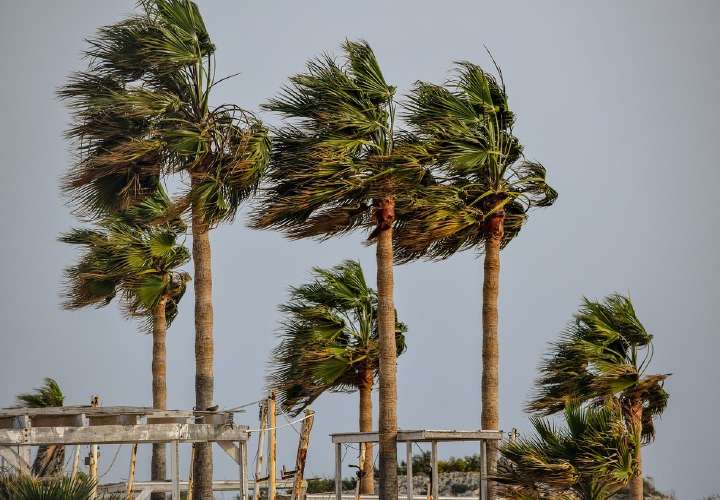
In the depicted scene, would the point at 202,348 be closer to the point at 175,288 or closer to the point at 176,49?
the point at 176,49

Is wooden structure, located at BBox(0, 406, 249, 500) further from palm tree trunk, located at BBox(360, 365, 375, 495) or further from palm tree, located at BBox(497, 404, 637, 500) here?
palm tree trunk, located at BBox(360, 365, 375, 495)

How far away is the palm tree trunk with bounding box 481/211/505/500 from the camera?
88.0ft

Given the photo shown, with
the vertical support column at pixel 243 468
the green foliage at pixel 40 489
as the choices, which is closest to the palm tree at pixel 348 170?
the vertical support column at pixel 243 468

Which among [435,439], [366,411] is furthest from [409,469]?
[366,411]

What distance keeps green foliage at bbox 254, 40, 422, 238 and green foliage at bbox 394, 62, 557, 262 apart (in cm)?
69

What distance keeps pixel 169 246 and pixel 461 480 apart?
13623 millimetres

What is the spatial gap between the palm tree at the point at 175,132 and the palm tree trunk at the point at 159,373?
8.56 meters

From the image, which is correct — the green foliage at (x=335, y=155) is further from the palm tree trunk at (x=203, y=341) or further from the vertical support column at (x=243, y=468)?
the vertical support column at (x=243, y=468)

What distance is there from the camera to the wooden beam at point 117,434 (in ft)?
61.4

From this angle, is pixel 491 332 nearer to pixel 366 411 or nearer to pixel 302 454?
pixel 302 454

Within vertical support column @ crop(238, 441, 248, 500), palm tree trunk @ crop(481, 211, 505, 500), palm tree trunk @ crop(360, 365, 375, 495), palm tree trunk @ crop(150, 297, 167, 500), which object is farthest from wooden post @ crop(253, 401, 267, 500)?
palm tree trunk @ crop(150, 297, 167, 500)

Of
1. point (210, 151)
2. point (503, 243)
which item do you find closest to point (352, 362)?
point (503, 243)

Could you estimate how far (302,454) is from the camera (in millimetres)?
27266

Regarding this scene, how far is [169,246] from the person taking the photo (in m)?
34.0
